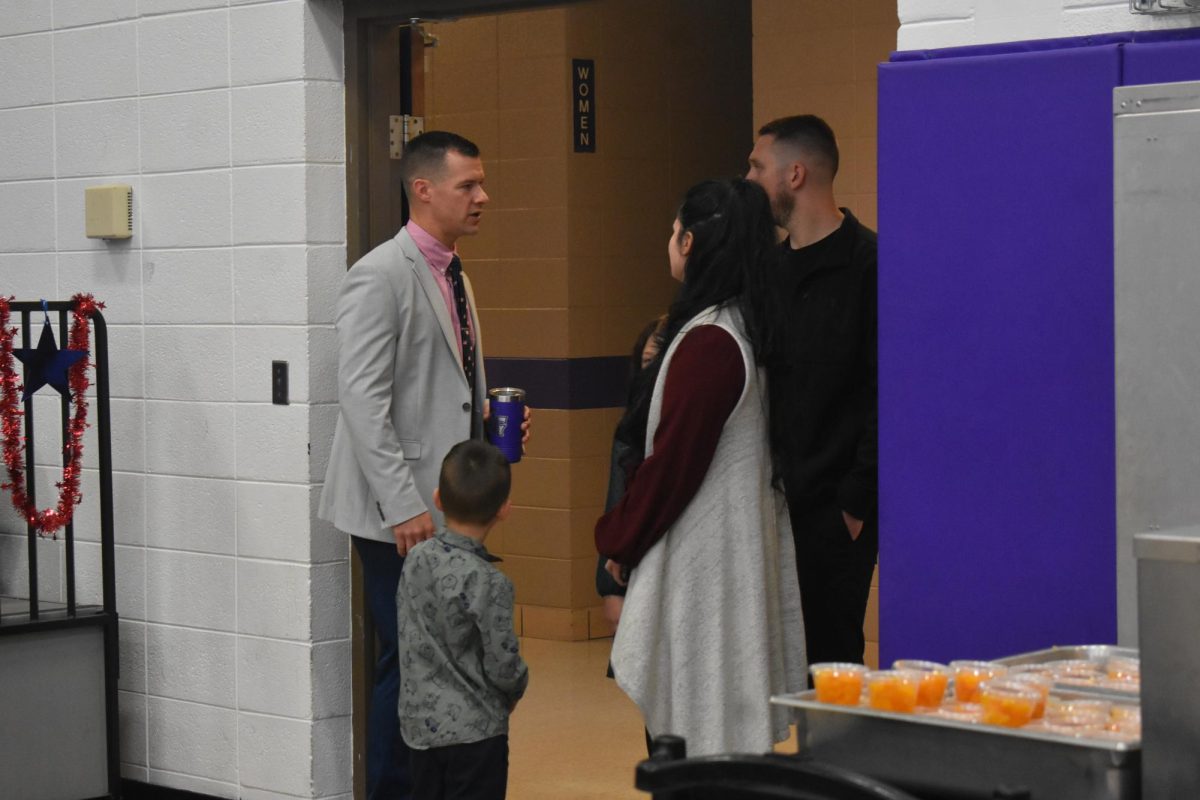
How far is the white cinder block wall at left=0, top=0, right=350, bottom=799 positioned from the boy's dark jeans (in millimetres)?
908

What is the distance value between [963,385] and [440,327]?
1.53 m

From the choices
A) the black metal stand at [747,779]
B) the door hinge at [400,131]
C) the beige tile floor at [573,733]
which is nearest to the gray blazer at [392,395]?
the door hinge at [400,131]

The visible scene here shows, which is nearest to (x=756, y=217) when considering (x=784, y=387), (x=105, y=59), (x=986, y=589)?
(x=784, y=387)

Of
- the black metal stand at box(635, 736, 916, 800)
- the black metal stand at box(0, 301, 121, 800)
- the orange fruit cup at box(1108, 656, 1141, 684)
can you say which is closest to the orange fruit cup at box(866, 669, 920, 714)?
the black metal stand at box(635, 736, 916, 800)

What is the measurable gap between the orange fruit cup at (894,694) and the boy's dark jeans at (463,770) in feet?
5.28

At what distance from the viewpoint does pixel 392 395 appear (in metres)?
4.07

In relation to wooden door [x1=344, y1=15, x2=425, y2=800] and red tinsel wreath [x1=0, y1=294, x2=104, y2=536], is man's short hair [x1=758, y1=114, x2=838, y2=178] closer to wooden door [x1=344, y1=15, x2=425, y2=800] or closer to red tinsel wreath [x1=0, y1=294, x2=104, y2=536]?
wooden door [x1=344, y1=15, x2=425, y2=800]

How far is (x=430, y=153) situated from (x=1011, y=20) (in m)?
1.55

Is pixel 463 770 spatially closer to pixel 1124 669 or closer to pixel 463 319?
pixel 463 319

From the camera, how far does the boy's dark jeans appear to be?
346 cm

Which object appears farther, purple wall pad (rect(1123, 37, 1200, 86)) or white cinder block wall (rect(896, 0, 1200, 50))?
white cinder block wall (rect(896, 0, 1200, 50))

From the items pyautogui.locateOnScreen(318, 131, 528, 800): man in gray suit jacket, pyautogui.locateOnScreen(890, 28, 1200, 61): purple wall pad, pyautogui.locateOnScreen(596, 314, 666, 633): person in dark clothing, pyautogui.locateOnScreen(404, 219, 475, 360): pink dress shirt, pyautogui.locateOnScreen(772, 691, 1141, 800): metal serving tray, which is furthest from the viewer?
pyautogui.locateOnScreen(404, 219, 475, 360): pink dress shirt

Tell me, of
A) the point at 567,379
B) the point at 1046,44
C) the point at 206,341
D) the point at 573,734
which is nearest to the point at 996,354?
the point at 1046,44

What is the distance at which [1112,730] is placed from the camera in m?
1.88
